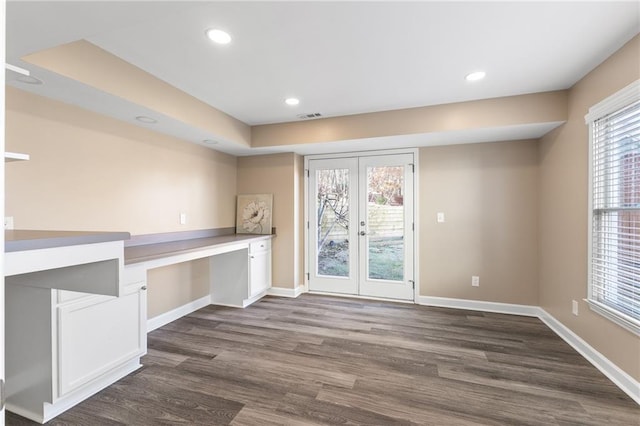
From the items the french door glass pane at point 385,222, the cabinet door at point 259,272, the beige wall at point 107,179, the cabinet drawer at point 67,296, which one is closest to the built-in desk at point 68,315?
the cabinet drawer at point 67,296

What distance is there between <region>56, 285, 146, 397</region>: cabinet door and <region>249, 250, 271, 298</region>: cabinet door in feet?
5.06

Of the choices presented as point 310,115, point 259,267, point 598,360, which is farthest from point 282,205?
point 598,360

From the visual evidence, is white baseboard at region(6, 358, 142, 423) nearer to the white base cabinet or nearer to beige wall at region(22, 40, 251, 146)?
the white base cabinet

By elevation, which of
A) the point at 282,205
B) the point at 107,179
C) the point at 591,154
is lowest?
the point at 282,205

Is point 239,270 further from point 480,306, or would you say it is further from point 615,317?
point 615,317

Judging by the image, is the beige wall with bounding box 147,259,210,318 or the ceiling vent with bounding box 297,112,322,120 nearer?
the beige wall with bounding box 147,259,210,318

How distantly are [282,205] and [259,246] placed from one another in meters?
0.69

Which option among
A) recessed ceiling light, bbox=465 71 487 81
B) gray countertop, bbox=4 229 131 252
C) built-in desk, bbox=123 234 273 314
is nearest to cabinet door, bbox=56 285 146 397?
gray countertop, bbox=4 229 131 252

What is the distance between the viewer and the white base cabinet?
5.73 feet

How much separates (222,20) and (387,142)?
2.34 m

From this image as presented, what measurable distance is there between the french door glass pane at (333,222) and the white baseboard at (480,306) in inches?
46.9

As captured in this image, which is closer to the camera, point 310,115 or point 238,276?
point 310,115

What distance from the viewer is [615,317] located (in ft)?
6.91

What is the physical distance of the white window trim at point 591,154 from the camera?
6.35ft
